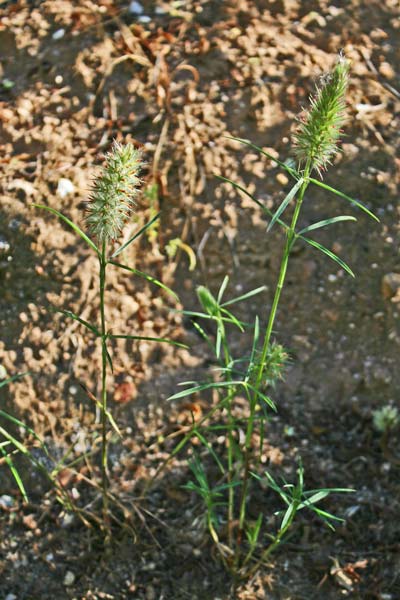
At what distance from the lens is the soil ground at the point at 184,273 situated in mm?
2682

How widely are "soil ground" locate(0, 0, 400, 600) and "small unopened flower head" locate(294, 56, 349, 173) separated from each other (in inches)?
38.9

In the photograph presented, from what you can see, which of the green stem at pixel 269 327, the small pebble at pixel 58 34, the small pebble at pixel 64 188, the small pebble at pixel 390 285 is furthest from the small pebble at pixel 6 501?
the small pebble at pixel 58 34

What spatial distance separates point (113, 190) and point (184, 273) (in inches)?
51.3

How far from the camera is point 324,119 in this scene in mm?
1657

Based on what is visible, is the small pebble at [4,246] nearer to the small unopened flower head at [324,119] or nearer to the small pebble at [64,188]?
the small pebble at [64,188]

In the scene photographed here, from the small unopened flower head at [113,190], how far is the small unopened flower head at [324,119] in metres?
0.36

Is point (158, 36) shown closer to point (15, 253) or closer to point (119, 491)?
point (15, 253)

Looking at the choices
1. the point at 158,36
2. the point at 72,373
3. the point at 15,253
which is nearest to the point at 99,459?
the point at 72,373

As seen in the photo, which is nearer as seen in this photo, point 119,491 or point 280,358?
point 280,358

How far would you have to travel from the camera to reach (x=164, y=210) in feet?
10.4

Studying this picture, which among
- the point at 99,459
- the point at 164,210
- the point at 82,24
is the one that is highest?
the point at 82,24

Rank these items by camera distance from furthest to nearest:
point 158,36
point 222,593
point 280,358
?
1. point 158,36
2. point 222,593
3. point 280,358

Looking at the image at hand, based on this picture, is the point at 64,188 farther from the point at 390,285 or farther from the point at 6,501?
the point at 390,285

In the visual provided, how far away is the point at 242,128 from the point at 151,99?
394 millimetres
